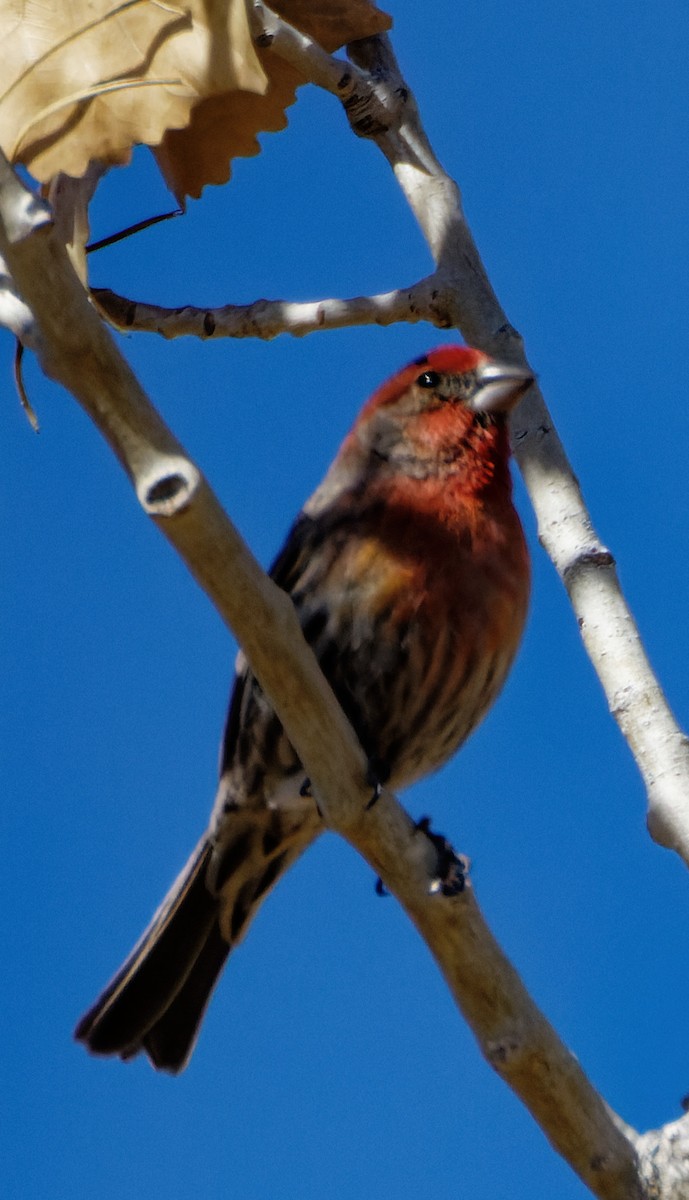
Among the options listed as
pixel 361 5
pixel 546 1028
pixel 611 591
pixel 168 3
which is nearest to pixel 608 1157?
pixel 546 1028

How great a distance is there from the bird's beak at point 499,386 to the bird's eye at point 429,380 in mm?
186

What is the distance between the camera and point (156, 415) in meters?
2.57

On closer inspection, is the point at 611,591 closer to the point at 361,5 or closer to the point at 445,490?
the point at 445,490

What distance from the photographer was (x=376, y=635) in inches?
163

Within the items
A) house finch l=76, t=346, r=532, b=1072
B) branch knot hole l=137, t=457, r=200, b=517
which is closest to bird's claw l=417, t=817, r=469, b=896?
branch knot hole l=137, t=457, r=200, b=517

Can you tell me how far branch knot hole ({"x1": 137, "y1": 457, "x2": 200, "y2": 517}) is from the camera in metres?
2.55

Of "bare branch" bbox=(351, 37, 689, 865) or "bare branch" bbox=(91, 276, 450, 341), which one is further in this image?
"bare branch" bbox=(91, 276, 450, 341)

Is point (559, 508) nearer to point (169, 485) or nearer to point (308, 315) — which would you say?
point (308, 315)

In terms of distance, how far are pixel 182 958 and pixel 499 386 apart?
1.96 meters

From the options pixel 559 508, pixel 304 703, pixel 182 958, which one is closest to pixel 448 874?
pixel 304 703

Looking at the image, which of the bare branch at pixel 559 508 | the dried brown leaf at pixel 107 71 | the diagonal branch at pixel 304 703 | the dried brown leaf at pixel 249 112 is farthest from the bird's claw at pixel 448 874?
the dried brown leaf at pixel 249 112

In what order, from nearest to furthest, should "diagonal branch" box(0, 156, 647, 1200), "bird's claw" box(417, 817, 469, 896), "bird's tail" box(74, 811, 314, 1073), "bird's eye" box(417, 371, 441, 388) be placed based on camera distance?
"diagonal branch" box(0, 156, 647, 1200), "bird's claw" box(417, 817, 469, 896), "bird's tail" box(74, 811, 314, 1073), "bird's eye" box(417, 371, 441, 388)

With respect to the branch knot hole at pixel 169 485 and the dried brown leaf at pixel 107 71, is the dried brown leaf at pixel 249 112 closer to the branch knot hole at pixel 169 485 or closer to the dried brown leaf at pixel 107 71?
the dried brown leaf at pixel 107 71

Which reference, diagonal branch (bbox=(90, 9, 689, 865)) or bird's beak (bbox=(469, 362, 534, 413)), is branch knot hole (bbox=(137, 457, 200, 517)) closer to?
diagonal branch (bbox=(90, 9, 689, 865))
